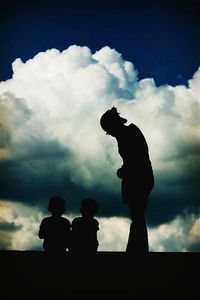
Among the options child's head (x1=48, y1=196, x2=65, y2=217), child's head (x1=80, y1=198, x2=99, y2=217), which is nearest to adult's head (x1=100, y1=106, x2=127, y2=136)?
child's head (x1=80, y1=198, x2=99, y2=217)

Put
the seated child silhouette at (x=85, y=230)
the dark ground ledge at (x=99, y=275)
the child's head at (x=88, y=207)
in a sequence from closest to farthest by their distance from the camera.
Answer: the dark ground ledge at (x=99, y=275), the seated child silhouette at (x=85, y=230), the child's head at (x=88, y=207)

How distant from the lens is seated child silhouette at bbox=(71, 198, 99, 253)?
15.1ft

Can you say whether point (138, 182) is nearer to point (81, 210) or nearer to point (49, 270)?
point (81, 210)

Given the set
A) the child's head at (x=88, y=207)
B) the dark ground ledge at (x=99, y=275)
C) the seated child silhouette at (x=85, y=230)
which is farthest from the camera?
the child's head at (x=88, y=207)

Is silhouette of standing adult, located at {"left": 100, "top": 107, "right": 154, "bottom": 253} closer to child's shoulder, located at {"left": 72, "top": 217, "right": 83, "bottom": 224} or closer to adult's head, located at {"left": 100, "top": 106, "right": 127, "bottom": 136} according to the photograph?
adult's head, located at {"left": 100, "top": 106, "right": 127, "bottom": 136}

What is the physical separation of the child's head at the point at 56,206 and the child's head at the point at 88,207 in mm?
266

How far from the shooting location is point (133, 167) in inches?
190

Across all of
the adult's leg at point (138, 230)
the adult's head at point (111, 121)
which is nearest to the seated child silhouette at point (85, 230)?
the adult's leg at point (138, 230)

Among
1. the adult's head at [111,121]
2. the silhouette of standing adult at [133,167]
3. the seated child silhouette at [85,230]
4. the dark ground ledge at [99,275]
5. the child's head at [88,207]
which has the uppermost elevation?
the adult's head at [111,121]

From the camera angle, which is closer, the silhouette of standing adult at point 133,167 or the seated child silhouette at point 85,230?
the seated child silhouette at point 85,230

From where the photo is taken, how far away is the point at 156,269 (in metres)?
3.65

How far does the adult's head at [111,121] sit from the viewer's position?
474 centimetres

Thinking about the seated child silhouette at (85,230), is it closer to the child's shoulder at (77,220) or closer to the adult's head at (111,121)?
the child's shoulder at (77,220)

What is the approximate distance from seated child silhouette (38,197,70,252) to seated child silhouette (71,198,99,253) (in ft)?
0.37
